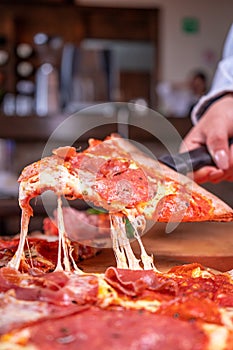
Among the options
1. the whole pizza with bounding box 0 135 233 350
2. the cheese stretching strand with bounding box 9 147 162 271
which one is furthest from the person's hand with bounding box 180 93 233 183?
the cheese stretching strand with bounding box 9 147 162 271

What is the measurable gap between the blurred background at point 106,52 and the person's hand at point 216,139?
2.31m

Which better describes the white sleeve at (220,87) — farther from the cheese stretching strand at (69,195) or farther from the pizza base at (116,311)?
the pizza base at (116,311)

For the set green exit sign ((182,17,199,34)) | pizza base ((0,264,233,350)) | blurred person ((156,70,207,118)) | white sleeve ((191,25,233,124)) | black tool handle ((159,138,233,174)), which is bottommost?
blurred person ((156,70,207,118))

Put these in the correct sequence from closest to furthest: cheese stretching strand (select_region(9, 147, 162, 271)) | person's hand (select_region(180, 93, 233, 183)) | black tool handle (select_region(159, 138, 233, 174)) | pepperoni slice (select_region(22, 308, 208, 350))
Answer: pepperoni slice (select_region(22, 308, 208, 350)), cheese stretching strand (select_region(9, 147, 162, 271)), black tool handle (select_region(159, 138, 233, 174)), person's hand (select_region(180, 93, 233, 183))

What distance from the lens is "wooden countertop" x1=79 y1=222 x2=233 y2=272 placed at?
47.6 inches

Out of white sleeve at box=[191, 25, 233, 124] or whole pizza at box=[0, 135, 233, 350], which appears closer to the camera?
whole pizza at box=[0, 135, 233, 350]

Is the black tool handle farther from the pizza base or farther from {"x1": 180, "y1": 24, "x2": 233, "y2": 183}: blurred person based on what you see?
the pizza base

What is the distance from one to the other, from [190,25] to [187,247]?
19.2ft

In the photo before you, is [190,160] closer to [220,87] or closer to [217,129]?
[217,129]

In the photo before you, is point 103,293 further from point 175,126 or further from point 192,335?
point 175,126

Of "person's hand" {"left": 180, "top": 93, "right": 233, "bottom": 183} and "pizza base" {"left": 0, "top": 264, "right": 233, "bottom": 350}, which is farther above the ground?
"person's hand" {"left": 180, "top": 93, "right": 233, "bottom": 183}

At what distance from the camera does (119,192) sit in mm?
1069

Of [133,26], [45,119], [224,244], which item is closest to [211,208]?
[224,244]

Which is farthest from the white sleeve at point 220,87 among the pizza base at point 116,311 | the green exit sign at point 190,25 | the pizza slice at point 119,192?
the green exit sign at point 190,25
